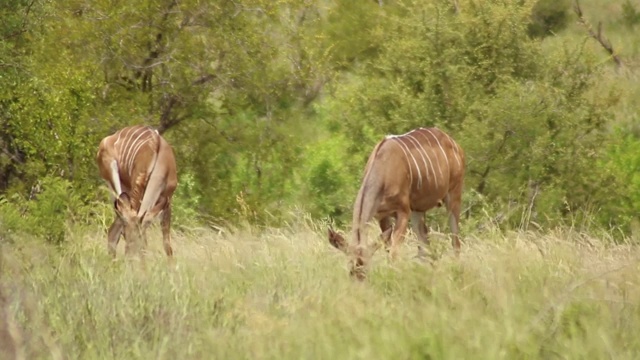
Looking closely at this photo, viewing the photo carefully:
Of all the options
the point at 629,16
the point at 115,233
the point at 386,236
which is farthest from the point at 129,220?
the point at 629,16

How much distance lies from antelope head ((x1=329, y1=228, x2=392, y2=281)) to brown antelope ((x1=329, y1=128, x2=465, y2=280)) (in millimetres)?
525

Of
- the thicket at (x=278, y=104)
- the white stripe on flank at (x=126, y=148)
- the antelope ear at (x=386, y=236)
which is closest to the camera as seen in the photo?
the antelope ear at (x=386, y=236)

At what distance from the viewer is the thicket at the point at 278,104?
15820mm

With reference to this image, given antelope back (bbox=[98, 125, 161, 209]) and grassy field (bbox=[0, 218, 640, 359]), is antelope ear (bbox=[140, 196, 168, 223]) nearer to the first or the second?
antelope back (bbox=[98, 125, 161, 209])

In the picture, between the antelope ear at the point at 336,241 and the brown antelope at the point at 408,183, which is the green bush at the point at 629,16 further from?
the antelope ear at the point at 336,241

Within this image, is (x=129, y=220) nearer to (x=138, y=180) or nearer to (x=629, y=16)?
(x=138, y=180)

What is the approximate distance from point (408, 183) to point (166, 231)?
2190mm

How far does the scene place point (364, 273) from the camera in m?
8.05

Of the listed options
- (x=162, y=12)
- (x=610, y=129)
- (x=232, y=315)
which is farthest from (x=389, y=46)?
(x=232, y=315)

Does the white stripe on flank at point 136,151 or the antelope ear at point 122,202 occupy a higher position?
the antelope ear at point 122,202

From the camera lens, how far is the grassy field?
5.52 meters

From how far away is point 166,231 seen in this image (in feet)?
36.4

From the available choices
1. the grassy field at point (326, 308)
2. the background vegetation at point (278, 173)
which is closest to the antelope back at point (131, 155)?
the background vegetation at point (278, 173)

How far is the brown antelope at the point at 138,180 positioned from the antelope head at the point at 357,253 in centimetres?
156
